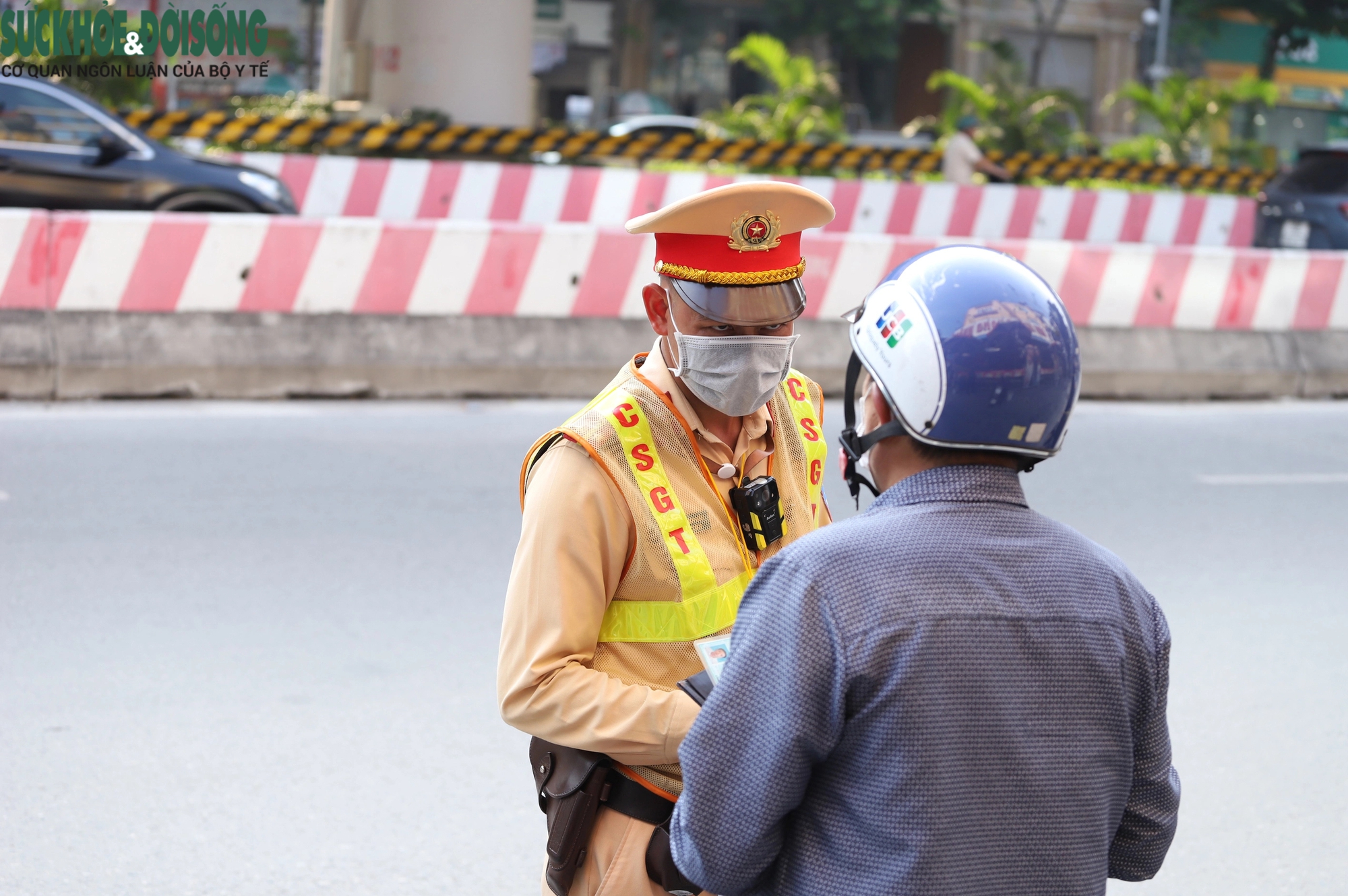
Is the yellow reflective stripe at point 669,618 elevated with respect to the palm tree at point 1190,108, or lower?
elevated

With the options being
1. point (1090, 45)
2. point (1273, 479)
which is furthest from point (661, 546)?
point (1090, 45)

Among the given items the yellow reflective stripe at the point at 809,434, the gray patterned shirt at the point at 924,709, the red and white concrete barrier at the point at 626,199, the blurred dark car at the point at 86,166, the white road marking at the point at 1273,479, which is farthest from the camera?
the red and white concrete barrier at the point at 626,199

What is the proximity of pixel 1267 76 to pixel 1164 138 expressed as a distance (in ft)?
74.0

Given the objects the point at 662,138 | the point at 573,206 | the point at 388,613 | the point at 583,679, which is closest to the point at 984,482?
the point at 583,679

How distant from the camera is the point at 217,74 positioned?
568 inches

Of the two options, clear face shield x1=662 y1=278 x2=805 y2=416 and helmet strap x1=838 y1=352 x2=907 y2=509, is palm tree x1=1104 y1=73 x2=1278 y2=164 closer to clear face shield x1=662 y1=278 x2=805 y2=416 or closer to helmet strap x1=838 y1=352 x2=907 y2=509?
clear face shield x1=662 y1=278 x2=805 y2=416

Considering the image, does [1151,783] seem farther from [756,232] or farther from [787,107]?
[787,107]

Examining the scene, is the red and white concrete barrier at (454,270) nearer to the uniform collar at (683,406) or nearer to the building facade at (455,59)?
the uniform collar at (683,406)

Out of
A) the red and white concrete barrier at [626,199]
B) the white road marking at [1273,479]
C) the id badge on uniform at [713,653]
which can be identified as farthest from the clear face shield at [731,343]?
the red and white concrete barrier at [626,199]

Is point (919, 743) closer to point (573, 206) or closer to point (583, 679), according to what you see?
point (583, 679)

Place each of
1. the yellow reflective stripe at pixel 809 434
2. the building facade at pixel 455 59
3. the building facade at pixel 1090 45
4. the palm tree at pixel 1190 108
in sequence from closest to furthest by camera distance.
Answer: the yellow reflective stripe at pixel 809 434 < the building facade at pixel 455 59 < the palm tree at pixel 1190 108 < the building facade at pixel 1090 45

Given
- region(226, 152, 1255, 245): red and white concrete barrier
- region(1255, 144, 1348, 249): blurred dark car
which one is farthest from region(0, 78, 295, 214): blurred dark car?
region(1255, 144, 1348, 249): blurred dark car

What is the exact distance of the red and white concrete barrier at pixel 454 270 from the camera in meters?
8.73

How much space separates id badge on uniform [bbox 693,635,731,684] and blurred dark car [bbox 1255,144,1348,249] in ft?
52.8
